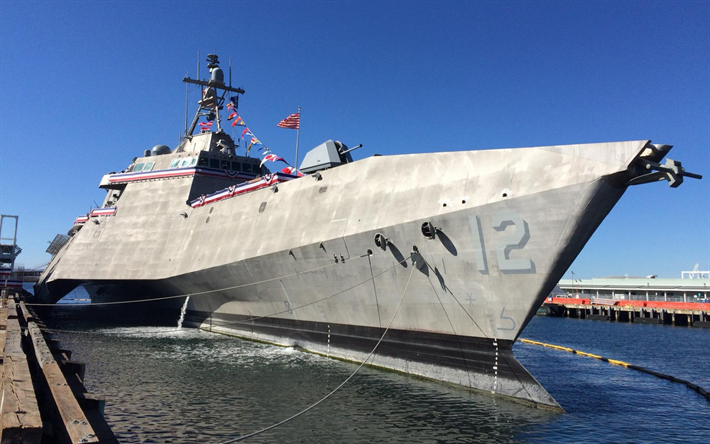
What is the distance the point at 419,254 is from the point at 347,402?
11.8 feet

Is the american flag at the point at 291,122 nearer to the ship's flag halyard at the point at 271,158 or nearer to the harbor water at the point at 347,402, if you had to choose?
the ship's flag halyard at the point at 271,158

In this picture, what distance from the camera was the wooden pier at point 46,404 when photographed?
11.4 feet

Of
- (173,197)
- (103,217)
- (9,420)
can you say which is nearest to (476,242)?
(9,420)

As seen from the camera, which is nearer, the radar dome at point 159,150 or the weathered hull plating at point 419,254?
the weathered hull plating at point 419,254

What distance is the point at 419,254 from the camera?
1070 cm

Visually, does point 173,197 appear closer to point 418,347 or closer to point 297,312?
point 297,312

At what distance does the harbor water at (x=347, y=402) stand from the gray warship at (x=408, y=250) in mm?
830

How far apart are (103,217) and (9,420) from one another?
22.7 m

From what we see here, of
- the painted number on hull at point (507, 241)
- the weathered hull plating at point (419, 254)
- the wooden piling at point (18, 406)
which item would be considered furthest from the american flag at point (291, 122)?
the wooden piling at point (18, 406)

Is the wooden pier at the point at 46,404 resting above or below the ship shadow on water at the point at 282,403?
above

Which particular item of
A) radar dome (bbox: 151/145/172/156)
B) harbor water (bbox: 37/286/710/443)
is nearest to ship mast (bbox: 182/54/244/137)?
radar dome (bbox: 151/145/172/156)

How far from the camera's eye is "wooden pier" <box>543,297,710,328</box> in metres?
37.4

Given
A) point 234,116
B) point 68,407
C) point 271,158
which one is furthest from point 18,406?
point 234,116

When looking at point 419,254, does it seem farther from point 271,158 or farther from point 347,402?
point 271,158
